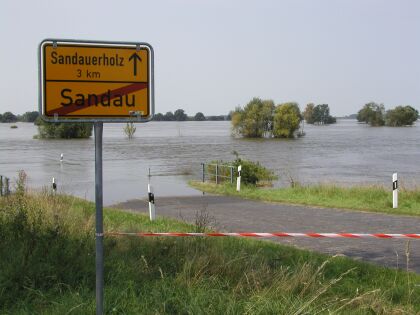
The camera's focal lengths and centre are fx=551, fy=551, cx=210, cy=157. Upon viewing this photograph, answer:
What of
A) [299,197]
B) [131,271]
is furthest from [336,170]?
[131,271]

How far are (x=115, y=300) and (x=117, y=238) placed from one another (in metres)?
2.80

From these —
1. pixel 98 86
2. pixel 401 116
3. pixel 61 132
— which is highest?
pixel 401 116

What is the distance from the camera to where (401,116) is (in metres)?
179

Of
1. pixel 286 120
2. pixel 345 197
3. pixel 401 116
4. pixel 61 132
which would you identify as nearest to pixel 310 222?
pixel 345 197

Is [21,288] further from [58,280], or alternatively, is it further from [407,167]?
[407,167]

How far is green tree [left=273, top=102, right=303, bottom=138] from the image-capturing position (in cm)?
10381

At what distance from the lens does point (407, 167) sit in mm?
43406

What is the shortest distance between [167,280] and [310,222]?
25.0ft

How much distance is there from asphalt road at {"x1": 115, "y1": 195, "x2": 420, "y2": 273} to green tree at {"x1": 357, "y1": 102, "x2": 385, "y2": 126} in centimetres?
17634

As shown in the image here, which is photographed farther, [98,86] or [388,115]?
[388,115]

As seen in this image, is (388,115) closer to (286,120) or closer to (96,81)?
(286,120)

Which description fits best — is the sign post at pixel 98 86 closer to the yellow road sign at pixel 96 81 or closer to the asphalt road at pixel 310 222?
the yellow road sign at pixel 96 81

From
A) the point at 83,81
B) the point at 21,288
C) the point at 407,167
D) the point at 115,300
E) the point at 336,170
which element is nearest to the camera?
Result: the point at 83,81

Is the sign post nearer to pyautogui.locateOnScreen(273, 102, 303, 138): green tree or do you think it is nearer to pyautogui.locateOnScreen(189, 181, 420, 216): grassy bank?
pyautogui.locateOnScreen(189, 181, 420, 216): grassy bank
